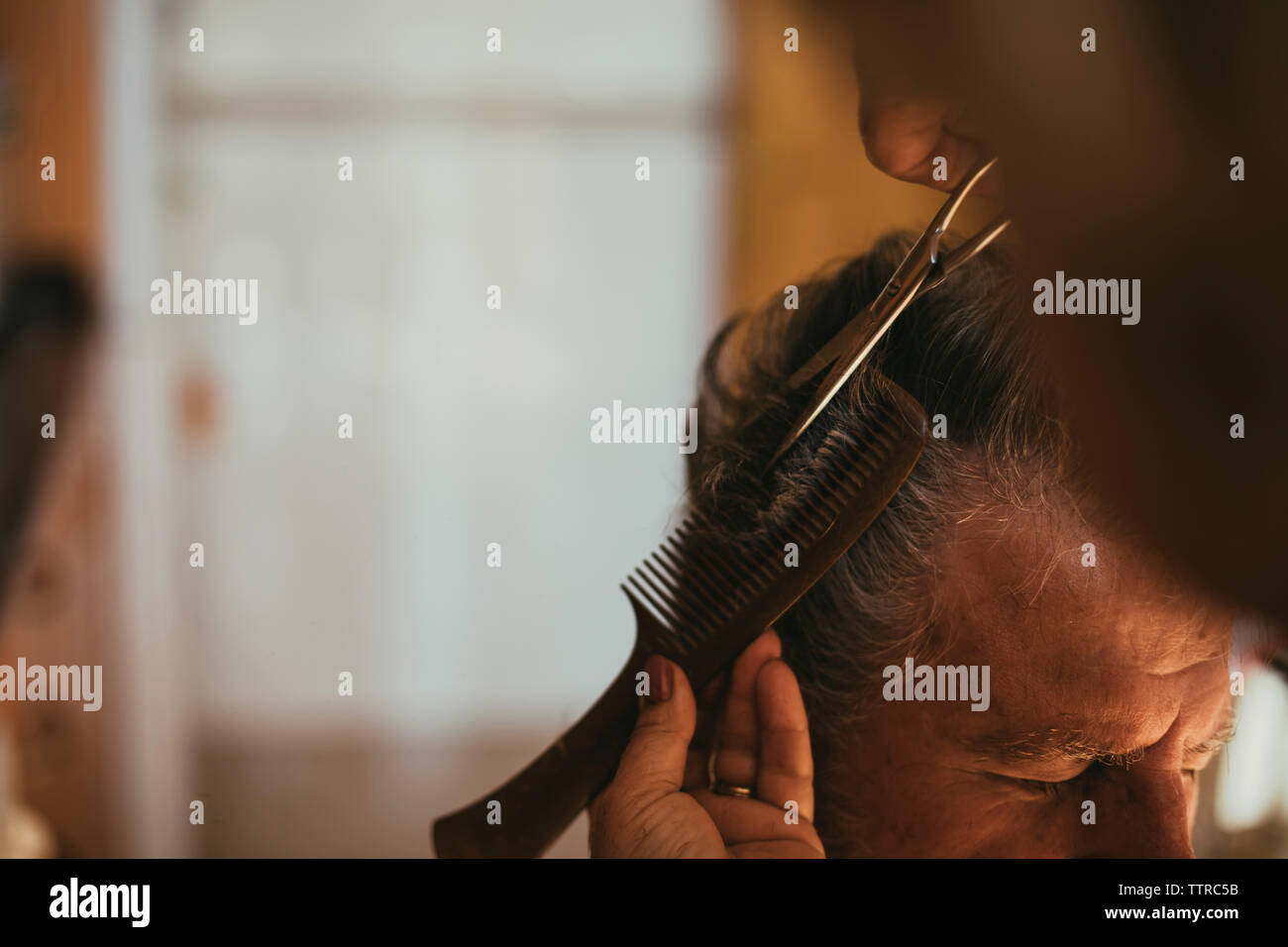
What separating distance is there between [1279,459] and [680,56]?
0.39 m

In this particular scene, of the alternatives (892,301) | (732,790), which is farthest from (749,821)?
(892,301)

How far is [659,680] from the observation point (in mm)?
379

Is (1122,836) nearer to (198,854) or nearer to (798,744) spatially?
(798,744)

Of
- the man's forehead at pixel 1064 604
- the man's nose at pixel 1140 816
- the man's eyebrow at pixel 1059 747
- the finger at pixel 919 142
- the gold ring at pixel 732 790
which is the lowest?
the man's nose at pixel 1140 816

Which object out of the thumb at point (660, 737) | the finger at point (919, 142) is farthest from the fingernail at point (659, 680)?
the finger at point (919, 142)

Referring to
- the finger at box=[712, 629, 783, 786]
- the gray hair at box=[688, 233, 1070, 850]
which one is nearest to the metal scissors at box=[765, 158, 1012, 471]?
the gray hair at box=[688, 233, 1070, 850]

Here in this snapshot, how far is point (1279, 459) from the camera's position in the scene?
1.07ft

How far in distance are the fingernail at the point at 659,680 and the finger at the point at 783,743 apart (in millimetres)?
44

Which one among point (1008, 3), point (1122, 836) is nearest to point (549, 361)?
point (1008, 3)

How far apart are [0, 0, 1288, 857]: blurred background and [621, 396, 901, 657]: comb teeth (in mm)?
20

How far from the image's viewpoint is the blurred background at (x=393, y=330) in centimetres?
43

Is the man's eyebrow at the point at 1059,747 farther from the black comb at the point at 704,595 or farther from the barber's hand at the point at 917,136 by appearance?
the barber's hand at the point at 917,136

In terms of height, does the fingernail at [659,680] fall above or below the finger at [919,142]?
below

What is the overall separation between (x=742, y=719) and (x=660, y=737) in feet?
0.14
